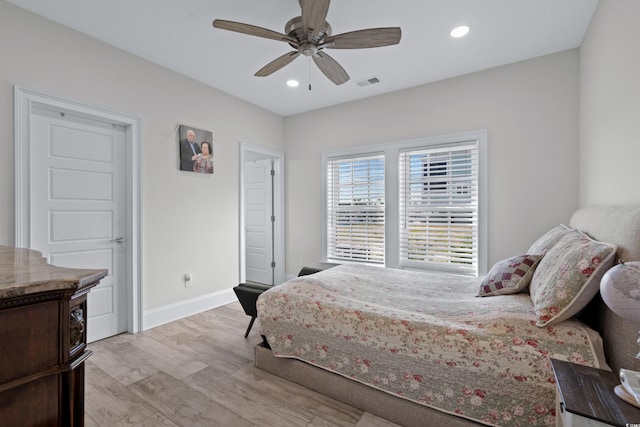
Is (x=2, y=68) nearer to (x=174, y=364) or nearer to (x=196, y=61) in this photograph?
(x=196, y=61)

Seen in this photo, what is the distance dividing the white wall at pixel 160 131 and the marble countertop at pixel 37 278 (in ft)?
5.84

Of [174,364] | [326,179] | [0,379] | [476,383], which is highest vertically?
[326,179]

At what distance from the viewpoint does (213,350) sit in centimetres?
271

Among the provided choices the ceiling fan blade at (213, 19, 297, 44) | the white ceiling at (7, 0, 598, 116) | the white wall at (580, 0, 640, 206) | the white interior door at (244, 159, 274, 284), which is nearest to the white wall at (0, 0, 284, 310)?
the white ceiling at (7, 0, 598, 116)

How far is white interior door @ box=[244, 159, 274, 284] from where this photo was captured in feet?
16.6

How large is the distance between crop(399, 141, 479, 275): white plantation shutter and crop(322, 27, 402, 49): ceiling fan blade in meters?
1.95

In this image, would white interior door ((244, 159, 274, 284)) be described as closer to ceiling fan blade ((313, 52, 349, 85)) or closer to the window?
the window

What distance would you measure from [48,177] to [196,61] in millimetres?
1829

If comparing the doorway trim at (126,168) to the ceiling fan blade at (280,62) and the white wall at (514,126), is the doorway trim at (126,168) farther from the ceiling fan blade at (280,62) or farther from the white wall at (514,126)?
the white wall at (514,126)

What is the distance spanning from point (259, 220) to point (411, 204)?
8.79 feet

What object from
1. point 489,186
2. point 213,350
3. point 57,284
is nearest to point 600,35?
point 489,186

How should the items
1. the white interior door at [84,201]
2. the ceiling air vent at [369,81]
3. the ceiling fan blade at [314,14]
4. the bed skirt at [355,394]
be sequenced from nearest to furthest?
the bed skirt at [355,394]
the ceiling fan blade at [314,14]
the white interior door at [84,201]
the ceiling air vent at [369,81]

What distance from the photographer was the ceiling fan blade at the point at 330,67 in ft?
7.82

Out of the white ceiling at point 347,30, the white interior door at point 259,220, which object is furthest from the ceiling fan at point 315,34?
the white interior door at point 259,220
